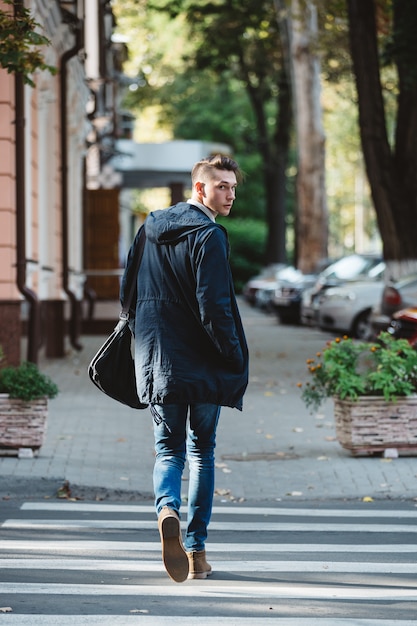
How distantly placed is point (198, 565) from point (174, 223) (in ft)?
4.94

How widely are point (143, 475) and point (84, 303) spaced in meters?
18.9

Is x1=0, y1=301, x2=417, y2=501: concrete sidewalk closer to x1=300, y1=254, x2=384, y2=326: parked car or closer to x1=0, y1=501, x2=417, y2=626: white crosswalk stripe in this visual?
x1=0, y1=501, x2=417, y2=626: white crosswalk stripe

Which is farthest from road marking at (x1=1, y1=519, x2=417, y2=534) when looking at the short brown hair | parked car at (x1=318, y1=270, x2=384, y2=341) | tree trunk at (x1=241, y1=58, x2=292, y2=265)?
tree trunk at (x1=241, y1=58, x2=292, y2=265)

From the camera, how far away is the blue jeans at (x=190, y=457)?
604 cm

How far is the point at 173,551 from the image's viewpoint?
Answer: 577 centimetres

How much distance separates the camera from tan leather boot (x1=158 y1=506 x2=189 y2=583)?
5.77 metres

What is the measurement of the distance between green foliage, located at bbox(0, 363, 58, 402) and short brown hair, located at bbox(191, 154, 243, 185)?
162 inches

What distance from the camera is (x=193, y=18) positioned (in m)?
42.1

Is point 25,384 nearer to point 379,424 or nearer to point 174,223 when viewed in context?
point 379,424

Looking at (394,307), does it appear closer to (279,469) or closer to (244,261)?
Result: (279,469)

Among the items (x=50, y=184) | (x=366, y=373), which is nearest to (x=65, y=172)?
(x=50, y=184)

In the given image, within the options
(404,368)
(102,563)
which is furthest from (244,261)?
(102,563)

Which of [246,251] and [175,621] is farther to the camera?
[246,251]

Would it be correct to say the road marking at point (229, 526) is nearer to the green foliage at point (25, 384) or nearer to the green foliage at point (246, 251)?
the green foliage at point (25, 384)
